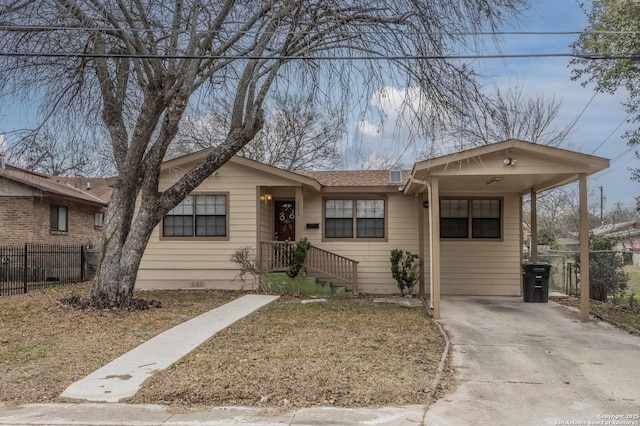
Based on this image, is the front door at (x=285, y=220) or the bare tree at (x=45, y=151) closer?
the bare tree at (x=45, y=151)

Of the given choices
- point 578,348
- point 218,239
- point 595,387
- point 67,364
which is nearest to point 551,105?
point 218,239

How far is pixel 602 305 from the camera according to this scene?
1198 cm

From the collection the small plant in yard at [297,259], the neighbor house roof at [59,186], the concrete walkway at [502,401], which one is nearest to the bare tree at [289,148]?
the neighbor house roof at [59,186]

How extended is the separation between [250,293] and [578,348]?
8300 millimetres

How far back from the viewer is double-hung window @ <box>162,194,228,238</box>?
47.4 feet

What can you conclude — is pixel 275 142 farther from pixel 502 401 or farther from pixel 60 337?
pixel 502 401

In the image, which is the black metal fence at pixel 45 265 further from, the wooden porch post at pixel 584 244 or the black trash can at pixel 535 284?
the wooden porch post at pixel 584 244

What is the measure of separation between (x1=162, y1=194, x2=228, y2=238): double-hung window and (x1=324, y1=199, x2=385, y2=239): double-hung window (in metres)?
2.96

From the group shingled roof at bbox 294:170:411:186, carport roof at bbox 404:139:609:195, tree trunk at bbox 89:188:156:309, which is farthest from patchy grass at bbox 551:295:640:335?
tree trunk at bbox 89:188:156:309

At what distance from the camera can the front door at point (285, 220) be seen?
16.0 m

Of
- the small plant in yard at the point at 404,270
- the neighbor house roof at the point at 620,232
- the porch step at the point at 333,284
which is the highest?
the neighbor house roof at the point at 620,232

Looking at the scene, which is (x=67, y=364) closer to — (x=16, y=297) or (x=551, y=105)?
(x=16, y=297)

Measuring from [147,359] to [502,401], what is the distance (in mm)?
4291

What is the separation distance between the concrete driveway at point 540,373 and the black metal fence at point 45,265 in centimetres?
1361
